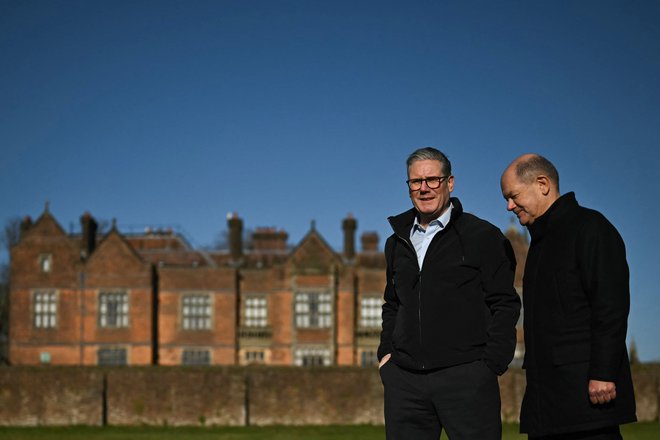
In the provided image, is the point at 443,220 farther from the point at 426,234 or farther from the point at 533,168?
the point at 533,168

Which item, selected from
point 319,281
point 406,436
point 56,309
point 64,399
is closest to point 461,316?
point 406,436

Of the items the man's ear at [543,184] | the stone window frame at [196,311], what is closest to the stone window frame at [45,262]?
the stone window frame at [196,311]

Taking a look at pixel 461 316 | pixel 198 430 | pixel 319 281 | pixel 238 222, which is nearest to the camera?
pixel 461 316

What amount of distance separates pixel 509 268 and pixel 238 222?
37.0 meters

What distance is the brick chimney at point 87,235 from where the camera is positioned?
4069 cm

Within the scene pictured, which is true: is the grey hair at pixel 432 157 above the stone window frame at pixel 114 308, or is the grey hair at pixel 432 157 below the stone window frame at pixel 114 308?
above

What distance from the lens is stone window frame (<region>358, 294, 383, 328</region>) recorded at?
39.4m

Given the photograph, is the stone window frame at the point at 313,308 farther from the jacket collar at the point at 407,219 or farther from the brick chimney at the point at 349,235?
the jacket collar at the point at 407,219

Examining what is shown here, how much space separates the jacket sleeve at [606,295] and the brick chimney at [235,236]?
3706 centimetres

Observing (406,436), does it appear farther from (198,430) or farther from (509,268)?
(198,430)

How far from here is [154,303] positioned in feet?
129

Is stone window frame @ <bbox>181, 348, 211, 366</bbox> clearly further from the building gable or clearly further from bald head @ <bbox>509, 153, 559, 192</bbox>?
bald head @ <bbox>509, 153, 559, 192</bbox>

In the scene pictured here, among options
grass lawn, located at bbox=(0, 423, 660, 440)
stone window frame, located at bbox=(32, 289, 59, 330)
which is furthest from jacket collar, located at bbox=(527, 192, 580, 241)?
stone window frame, located at bbox=(32, 289, 59, 330)

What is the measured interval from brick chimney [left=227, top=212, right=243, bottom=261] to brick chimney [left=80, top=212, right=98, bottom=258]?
6471 millimetres
